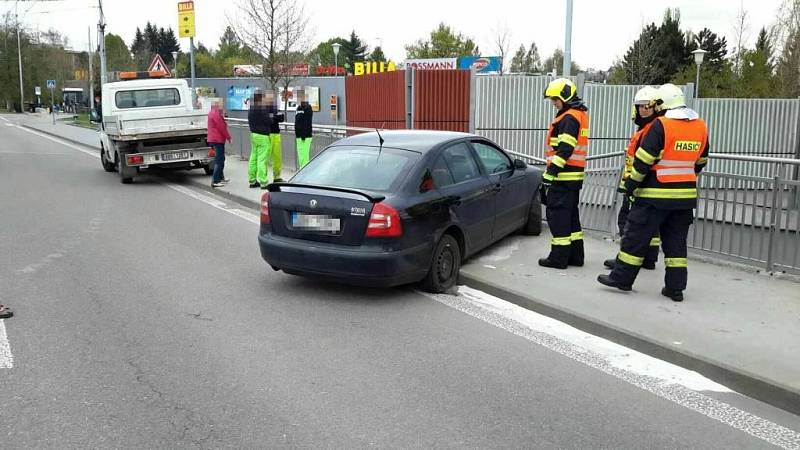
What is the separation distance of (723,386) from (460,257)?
291 centimetres

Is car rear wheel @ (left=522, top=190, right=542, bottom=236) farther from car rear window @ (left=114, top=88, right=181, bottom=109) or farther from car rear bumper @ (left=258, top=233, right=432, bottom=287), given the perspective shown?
car rear window @ (left=114, top=88, right=181, bottom=109)

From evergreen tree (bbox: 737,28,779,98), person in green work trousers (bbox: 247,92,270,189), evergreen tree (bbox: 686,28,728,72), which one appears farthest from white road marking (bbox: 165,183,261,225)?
evergreen tree (bbox: 686,28,728,72)

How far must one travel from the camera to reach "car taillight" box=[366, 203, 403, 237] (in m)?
6.07

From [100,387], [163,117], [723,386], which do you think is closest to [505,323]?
[723,386]

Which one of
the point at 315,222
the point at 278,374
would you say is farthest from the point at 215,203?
the point at 278,374

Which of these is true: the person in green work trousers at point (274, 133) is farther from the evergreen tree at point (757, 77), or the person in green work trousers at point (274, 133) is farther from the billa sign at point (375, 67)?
the billa sign at point (375, 67)

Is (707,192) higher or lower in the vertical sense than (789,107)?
lower

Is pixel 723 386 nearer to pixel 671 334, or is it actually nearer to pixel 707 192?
pixel 671 334

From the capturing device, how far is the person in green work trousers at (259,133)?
13.5 meters

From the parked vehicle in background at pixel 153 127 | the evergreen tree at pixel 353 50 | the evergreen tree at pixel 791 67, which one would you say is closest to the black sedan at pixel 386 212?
the parked vehicle in background at pixel 153 127

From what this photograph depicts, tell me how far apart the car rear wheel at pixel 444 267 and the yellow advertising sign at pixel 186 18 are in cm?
1610

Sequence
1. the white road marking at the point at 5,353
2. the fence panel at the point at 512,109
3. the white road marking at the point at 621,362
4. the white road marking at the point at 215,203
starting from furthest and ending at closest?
the fence panel at the point at 512,109, the white road marking at the point at 215,203, the white road marking at the point at 5,353, the white road marking at the point at 621,362

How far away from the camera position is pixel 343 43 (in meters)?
102

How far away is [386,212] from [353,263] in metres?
0.52
